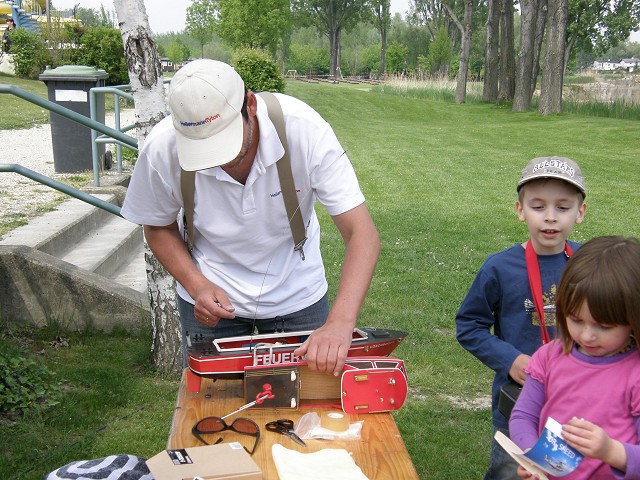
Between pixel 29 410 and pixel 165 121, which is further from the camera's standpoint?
pixel 29 410

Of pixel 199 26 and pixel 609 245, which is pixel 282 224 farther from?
pixel 199 26

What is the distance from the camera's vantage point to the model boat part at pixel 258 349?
8.29 feet

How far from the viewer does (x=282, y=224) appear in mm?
2729

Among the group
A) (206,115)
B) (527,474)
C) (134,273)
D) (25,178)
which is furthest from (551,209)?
(25,178)

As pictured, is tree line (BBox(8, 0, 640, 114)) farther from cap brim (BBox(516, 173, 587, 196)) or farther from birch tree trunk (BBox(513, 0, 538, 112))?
Result: cap brim (BBox(516, 173, 587, 196))

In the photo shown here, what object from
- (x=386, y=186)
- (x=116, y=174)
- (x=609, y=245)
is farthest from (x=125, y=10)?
(x=386, y=186)

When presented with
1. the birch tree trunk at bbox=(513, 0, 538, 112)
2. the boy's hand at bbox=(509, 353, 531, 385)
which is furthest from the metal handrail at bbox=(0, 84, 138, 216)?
the birch tree trunk at bbox=(513, 0, 538, 112)

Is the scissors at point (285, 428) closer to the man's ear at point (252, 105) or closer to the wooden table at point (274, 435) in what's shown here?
the wooden table at point (274, 435)

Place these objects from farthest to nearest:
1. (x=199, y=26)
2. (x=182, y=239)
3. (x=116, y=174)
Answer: (x=199, y=26) < (x=116, y=174) < (x=182, y=239)

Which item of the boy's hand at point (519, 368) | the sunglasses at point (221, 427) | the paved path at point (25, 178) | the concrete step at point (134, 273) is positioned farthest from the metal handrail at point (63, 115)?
the boy's hand at point (519, 368)

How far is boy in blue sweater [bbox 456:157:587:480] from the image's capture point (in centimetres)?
251

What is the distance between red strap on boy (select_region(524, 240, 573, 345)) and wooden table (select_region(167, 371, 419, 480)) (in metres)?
0.57

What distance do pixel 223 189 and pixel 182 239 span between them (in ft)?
1.24

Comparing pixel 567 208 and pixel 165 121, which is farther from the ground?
pixel 165 121
